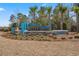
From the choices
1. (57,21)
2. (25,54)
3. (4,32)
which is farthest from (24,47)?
(57,21)

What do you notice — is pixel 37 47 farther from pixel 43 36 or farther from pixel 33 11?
pixel 33 11

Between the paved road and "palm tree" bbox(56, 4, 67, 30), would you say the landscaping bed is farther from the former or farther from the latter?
"palm tree" bbox(56, 4, 67, 30)

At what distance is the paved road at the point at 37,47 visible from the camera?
4301 mm

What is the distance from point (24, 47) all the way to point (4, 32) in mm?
403

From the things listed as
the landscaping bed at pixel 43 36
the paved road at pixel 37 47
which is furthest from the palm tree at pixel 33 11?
the paved road at pixel 37 47

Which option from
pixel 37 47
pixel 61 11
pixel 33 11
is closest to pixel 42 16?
pixel 33 11

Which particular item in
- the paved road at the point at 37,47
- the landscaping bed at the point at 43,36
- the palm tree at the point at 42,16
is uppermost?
the palm tree at the point at 42,16

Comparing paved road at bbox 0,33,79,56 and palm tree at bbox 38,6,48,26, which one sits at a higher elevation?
palm tree at bbox 38,6,48,26

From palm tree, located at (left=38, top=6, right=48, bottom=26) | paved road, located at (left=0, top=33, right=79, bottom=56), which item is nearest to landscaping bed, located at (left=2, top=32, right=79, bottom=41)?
paved road, located at (left=0, top=33, right=79, bottom=56)

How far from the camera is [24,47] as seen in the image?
14.3 feet

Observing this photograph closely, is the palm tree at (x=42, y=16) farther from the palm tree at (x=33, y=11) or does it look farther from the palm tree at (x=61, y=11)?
the palm tree at (x=61, y=11)

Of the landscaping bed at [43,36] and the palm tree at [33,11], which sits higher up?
the palm tree at [33,11]

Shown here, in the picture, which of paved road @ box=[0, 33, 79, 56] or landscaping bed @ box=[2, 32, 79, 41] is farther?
landscaping bed @ box=[2, 32, 79, 41]

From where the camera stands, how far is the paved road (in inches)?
169
